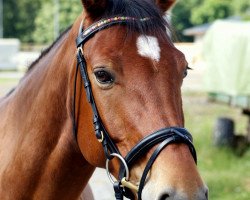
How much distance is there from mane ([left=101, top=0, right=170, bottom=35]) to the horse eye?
0.24 metres

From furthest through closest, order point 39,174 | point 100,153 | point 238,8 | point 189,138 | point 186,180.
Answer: point 238,8 → point 39,174 → point 100,153 → point 189,138 → point 186,180

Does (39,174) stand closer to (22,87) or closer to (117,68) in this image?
(22,87)

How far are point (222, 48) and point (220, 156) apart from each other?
6.89 feet

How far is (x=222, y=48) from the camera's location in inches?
385

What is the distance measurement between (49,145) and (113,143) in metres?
0.54

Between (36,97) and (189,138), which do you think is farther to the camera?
(36,97)

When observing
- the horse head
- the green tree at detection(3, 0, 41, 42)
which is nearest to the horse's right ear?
the horse head

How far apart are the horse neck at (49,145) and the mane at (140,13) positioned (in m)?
0.31

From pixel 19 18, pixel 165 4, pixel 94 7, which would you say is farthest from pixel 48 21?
pixel 94 7

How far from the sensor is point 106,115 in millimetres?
2377

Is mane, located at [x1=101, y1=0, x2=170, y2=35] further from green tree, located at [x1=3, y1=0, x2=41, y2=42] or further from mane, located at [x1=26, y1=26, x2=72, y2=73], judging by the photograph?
green tree, located at [x1=3, y1=0, x2=41, y2=42]

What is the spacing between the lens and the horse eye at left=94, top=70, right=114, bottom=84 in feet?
7.66

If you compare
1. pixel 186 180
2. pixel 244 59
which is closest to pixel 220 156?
pixel 244 59

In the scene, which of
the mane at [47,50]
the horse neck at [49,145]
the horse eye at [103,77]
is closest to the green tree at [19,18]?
the mane at [47,50]
